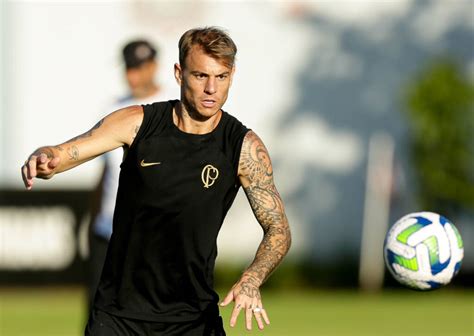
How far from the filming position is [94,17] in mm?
26156

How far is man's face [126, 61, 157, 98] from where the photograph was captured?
34.0 ft

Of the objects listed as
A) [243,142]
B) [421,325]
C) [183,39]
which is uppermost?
[183,39]


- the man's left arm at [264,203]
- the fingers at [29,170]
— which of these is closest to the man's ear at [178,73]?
the man's left arm at [264,203]

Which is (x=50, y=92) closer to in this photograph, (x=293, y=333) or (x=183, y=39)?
(x=293, y=333)

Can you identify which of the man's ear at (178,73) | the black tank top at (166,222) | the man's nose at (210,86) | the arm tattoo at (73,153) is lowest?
the black tank top at (166,222)

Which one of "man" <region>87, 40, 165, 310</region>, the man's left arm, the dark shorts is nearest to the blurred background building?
"man" <region>87, 40, 165, 310</region>

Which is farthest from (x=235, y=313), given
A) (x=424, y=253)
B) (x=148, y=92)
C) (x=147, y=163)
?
(x=148, y=92)

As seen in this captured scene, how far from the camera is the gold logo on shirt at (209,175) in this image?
7.18 meters

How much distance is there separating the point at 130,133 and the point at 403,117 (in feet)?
63.6

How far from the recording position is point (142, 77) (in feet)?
34.1

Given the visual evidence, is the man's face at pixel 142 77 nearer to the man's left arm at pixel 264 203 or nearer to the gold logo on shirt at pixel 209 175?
the man's left arm at pixel 264 203

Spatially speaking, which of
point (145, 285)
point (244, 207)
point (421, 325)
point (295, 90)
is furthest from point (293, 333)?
point (295, 90)

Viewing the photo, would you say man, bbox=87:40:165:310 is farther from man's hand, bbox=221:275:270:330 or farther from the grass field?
the grass field

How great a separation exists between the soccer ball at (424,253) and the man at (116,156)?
2.51 m
